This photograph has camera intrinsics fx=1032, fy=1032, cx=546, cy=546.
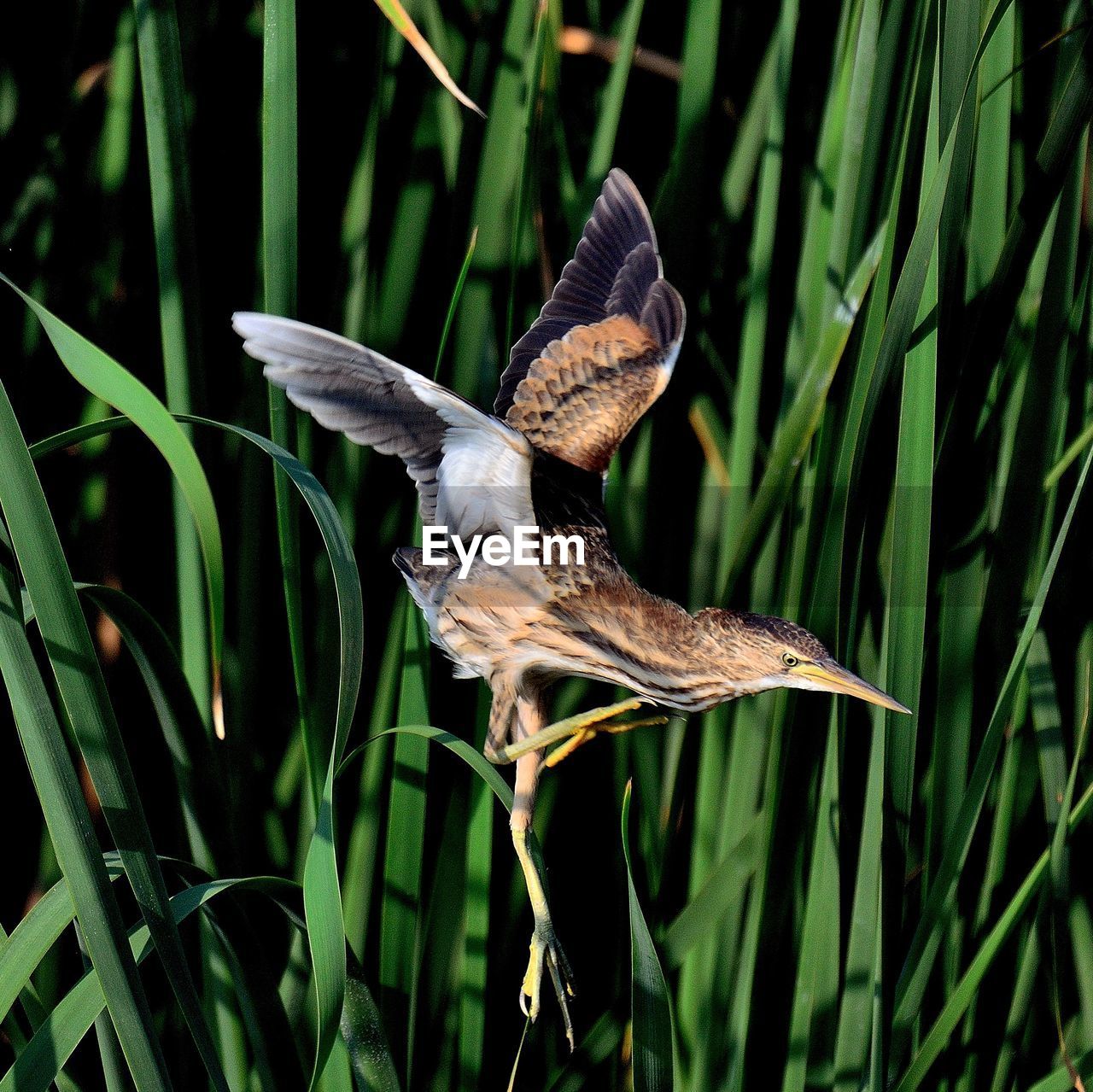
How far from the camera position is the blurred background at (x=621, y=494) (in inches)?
21.2

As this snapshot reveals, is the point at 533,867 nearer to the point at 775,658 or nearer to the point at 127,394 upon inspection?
the point at 775,658

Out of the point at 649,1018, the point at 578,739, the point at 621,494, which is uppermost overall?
the point at 621,494

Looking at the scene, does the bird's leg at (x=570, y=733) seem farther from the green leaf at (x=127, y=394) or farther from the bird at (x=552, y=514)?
the green leaf at (x=127, y=394)

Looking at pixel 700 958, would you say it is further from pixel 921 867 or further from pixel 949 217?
pixel 949 217

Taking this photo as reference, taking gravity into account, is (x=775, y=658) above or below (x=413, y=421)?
below

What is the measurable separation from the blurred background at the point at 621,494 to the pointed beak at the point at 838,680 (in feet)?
0.22

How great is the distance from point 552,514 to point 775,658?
0.42 feet

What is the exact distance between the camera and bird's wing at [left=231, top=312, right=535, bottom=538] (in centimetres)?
42

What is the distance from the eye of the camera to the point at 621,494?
1.94 ft

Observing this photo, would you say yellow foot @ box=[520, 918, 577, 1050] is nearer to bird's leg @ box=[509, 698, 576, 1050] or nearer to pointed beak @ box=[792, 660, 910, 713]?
bird's leg @ box=[509, 698, 576, 1050]

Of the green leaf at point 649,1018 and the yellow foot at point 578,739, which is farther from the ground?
the yellow foot at point 578,739

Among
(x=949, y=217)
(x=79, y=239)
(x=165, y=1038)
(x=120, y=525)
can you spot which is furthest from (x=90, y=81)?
(x=165, y=1038)

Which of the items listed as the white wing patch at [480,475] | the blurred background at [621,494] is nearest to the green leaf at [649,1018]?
the blurred background at [621,494]

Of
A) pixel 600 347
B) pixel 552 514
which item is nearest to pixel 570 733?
pixel 552 514
